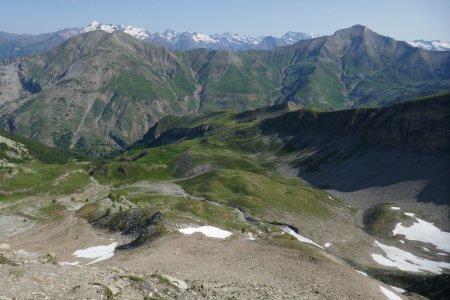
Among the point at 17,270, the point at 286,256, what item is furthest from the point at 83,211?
the point at 17,270

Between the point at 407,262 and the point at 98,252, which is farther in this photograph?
the point at 407,262

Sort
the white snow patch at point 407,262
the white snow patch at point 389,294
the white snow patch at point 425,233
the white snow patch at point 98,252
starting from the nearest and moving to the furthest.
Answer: the white snow patch at point 389,294, the white snow patch at point 98,252, the white snow patch at point 407,262, the white snow patch at point 425,233

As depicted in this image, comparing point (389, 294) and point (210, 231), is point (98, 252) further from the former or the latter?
point (389, 294)

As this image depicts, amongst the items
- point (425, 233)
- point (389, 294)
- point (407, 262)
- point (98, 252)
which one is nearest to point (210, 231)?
point (98, 252)

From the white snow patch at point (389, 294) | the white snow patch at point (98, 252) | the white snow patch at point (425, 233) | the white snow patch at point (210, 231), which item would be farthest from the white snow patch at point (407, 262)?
the white snow patch at point (98, 252)

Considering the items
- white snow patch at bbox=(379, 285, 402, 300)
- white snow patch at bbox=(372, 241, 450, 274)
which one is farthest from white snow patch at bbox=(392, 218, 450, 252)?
white snow patch at bbox=(379, 285, 402, 300)

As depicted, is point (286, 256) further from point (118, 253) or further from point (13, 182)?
point (13, 182)

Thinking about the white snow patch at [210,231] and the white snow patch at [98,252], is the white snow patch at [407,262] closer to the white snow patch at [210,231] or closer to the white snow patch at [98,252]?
the white snow patch at [210,231]

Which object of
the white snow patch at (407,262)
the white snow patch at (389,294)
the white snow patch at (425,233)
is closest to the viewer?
the white snow patch at (389,294)
